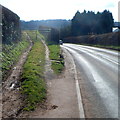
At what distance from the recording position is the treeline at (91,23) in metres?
82.8

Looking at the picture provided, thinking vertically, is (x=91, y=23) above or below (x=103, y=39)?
above

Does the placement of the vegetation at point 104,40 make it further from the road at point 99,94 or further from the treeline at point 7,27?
the road at point 99,94

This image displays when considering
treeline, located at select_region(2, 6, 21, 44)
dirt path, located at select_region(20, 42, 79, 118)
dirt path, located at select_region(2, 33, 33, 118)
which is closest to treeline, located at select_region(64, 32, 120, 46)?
treeline, located at select_region(2, 6, 21, 44)

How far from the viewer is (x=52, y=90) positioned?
1077cm

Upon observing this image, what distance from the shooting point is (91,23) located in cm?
8631

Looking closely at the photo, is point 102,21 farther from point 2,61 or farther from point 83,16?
point 2,61

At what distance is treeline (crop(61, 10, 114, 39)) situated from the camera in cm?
8281

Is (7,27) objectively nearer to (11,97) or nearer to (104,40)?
(11,97)

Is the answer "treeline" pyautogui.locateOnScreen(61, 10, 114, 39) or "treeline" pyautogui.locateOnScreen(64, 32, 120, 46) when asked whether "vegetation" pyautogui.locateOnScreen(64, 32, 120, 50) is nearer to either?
"treeline" pyautogui.locateOnScreen(64, 32, 120, 46)

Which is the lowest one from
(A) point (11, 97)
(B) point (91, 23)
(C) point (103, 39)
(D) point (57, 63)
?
(A) point (11, 97)

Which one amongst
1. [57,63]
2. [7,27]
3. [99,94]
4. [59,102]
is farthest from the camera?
[7,27]

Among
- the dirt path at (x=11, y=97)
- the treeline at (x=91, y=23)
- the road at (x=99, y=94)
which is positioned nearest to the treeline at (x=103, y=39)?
the treeline at (x=91, y=23)

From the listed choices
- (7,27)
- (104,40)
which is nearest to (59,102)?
(7,27)

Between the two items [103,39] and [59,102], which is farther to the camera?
[103,39]
